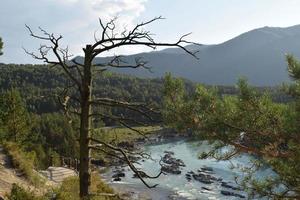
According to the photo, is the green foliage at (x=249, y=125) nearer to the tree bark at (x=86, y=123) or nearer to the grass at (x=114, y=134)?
the grass at (x=114, y=134)

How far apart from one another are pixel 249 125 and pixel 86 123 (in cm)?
459

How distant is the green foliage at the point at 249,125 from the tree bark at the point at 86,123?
2944 millimetres

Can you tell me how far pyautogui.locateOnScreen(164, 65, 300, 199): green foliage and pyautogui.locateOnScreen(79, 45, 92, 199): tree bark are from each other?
2944mm

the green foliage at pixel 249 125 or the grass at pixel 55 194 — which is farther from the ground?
the green foliage at pixel 249 125

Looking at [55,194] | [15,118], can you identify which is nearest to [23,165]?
[55,194]

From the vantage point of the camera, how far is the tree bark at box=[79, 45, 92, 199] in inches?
407

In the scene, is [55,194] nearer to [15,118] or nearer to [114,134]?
[114,134]

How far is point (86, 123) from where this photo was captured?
10.6 meters

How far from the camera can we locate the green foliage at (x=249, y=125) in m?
11.7

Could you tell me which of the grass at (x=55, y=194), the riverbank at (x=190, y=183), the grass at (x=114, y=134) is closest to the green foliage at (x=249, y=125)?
the grass at (x=114, y=134)

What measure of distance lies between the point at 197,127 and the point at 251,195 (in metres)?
2.47

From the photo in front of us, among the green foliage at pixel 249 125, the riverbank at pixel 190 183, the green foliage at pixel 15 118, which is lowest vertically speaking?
the riverbank at pixel 190 183

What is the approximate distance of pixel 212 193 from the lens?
60.5 metres

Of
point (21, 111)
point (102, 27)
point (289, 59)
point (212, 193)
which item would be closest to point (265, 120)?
point (289, 59)
